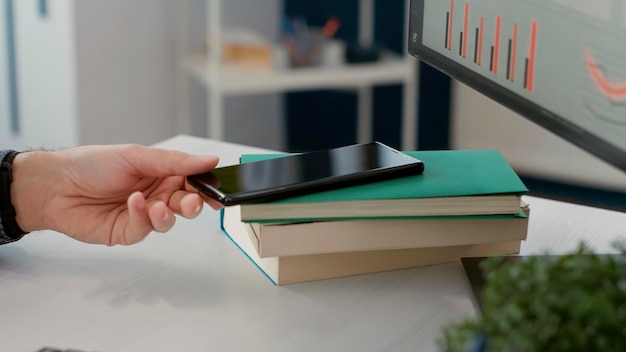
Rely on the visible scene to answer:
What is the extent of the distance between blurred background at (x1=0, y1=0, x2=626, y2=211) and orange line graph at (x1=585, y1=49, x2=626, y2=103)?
1.80 m

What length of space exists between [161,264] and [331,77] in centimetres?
175

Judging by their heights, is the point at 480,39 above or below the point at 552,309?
above

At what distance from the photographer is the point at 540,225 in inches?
40.8

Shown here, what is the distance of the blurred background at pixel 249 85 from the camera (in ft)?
8.22

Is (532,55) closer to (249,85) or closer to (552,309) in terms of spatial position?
(552,309)

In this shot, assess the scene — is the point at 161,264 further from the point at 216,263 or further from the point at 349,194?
the point at 349,194

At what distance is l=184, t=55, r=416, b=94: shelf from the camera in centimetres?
253

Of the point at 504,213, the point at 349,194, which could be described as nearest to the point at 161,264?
the point at 349,194

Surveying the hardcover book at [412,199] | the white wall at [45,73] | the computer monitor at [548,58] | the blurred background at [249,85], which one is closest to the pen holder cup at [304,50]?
the blurred background at [249,85]

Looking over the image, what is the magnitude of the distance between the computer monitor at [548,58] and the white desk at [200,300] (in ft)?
0.57

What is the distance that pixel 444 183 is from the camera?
34.4 inches

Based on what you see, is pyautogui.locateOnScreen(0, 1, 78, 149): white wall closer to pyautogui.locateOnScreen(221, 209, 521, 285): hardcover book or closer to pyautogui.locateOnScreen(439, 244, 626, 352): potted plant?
pyautogui.locateOnScreen(221, 209, 521, 285): hardcover book

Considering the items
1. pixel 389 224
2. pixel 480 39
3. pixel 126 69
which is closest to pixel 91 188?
pixel 389 224

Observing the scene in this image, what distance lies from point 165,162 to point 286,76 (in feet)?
5.54
